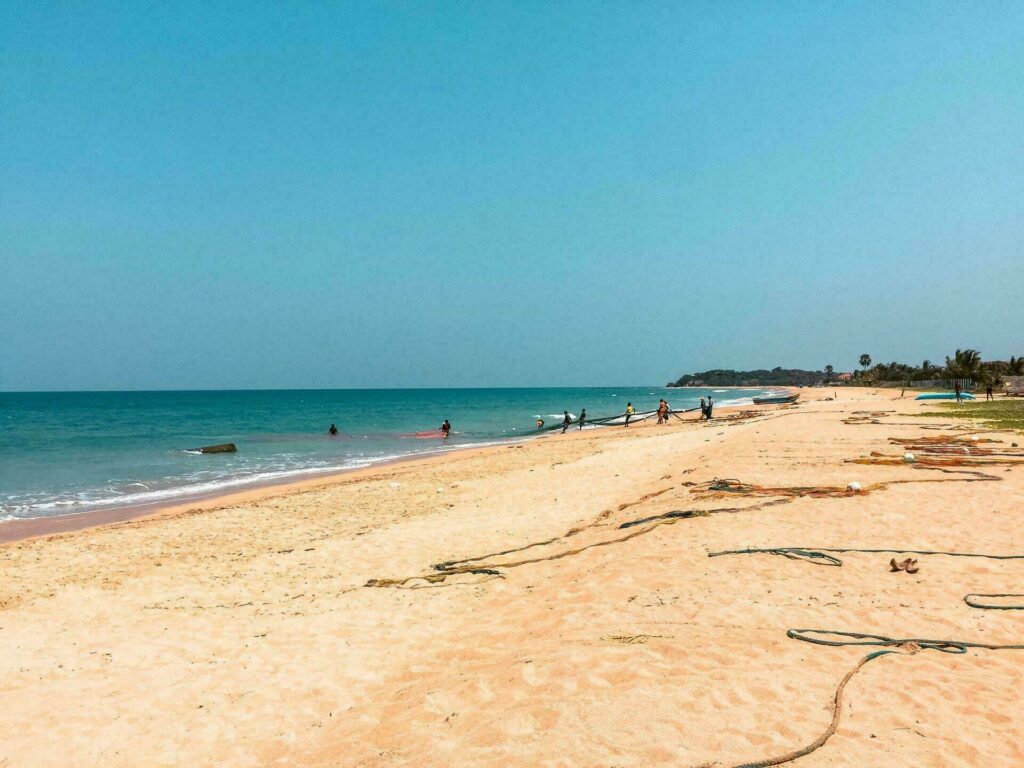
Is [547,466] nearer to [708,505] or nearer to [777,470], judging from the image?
[777,470]

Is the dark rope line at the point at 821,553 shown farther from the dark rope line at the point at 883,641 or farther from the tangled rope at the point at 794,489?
the tangled rope at the point at 794,489

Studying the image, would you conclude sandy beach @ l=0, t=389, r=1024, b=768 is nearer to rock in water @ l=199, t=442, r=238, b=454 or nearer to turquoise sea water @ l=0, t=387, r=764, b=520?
turquoise sea water @ l=0, t=387, r=764, b=520

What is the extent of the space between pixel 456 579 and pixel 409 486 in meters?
8.87

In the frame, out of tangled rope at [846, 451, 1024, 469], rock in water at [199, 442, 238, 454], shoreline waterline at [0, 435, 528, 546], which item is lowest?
shoreline waterline at [0, 435, 528, 546]

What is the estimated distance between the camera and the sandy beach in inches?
157

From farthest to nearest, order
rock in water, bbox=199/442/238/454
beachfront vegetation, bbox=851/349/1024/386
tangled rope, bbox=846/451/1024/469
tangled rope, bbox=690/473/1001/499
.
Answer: beachfront vegetation, bbox=851/349/1024/386, rock in water, bbox=199/442/238/454, tangled rope, bbox=846/451/1024/469, tangled rope, bbox=690/473/1001/499

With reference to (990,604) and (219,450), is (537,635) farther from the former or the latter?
(219,450)

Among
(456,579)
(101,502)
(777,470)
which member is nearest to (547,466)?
(777,470)

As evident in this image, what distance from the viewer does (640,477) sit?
1533 centimetres

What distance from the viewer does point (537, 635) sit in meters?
5.84

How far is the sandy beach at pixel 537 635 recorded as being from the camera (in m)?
3.99

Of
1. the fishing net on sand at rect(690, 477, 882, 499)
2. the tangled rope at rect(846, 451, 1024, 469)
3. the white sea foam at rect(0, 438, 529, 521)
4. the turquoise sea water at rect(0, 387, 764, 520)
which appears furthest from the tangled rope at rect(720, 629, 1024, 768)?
the turquoise sea water at rect(0, 387, 764, 520)

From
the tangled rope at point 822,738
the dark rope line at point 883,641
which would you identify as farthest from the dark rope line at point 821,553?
the tangled rope at point 822,738

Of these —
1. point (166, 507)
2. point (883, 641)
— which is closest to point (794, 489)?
point (883, 641)
